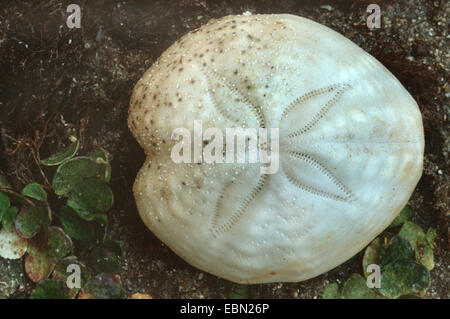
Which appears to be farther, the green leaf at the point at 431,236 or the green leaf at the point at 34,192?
the green leaf at the point at 431,236

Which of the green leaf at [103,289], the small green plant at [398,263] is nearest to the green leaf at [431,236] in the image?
the small green plant at [398,263]

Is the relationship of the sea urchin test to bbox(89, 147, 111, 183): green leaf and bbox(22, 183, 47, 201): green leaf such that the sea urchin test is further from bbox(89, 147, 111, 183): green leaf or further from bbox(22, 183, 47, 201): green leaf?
bbox(22, 183, 47, 201): green leaf

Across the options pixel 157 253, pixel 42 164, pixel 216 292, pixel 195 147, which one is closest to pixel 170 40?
pixel 195 147

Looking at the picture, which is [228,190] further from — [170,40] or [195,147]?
[170,40]

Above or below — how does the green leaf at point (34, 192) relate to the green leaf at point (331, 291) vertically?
above

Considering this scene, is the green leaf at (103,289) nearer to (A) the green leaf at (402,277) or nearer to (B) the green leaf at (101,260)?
(B) the green leaf at (101,260)
